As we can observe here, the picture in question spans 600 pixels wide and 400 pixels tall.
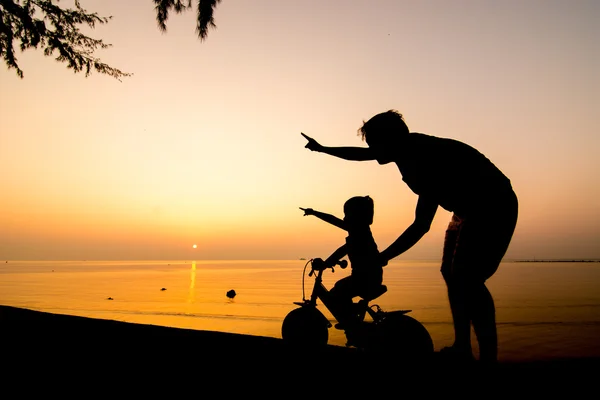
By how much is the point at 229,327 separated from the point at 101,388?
10.1 m

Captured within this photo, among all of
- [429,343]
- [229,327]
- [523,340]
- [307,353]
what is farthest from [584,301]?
[307,353]

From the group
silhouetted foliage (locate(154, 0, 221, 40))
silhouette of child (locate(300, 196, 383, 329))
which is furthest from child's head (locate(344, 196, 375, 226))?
silhouetted foliage (locate(154, 0, 221, 40))

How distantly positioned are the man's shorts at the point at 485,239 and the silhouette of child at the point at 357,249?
128 centimetres

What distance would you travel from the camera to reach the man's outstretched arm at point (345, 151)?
3.57 metres

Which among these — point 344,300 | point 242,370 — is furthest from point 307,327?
point 242,370

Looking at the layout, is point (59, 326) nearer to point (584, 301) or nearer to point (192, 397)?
point (192, 397)

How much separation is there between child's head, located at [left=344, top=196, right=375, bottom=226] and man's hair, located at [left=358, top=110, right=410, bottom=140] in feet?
4.01

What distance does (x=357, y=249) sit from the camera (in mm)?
4555

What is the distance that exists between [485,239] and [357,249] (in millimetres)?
1626

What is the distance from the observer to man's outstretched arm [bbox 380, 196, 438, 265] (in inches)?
138

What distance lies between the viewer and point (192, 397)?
229 cm

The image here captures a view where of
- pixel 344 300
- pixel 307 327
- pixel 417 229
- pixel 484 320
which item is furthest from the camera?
pixel 307 327

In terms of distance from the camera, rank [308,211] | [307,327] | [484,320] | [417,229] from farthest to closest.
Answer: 1. [307,327]
2. [308,211]
3. [417,229]
4. [484,320]

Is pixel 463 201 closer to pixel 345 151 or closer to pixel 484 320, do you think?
pixel 484 320
